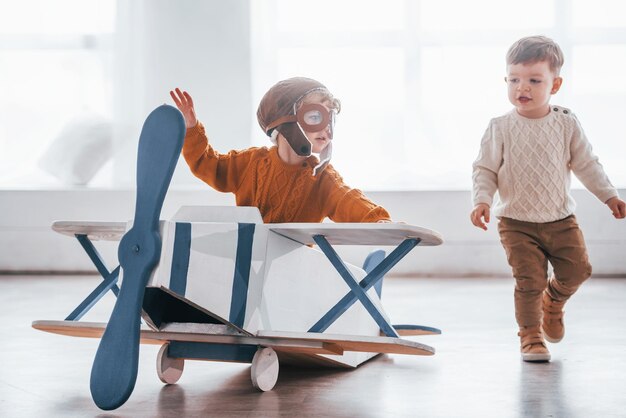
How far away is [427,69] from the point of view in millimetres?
3854

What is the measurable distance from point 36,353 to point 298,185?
70 centimetres

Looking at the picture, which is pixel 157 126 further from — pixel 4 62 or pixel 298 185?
pixel 4 62

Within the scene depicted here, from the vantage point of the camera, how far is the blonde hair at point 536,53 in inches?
69.2

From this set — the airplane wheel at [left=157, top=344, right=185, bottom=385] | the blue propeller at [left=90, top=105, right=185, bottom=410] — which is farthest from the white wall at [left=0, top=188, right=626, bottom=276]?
the blue propeller at [left=90, top=105, right=185, bottom=410]

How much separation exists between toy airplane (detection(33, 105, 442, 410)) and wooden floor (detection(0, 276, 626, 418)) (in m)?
0.06

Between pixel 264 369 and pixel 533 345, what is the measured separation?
2.08 feet

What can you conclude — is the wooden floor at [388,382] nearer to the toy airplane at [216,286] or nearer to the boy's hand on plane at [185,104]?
the toy airplane at [216,286]

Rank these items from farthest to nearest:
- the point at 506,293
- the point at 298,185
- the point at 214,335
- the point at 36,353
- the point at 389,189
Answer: the point at 389,189
the point at 506,293
the point at 36,353
the point at 298,185
the point at 214,335

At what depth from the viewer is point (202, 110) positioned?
3898mm

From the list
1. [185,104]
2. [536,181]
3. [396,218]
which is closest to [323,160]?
[185,104]

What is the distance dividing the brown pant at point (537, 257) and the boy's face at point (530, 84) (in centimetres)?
25

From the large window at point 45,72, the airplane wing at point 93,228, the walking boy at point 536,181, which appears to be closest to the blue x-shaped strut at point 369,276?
the airplane wing at point 93,228

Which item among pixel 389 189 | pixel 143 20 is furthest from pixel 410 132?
pixel 143 20

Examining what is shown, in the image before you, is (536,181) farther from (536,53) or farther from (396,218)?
(396,218)
